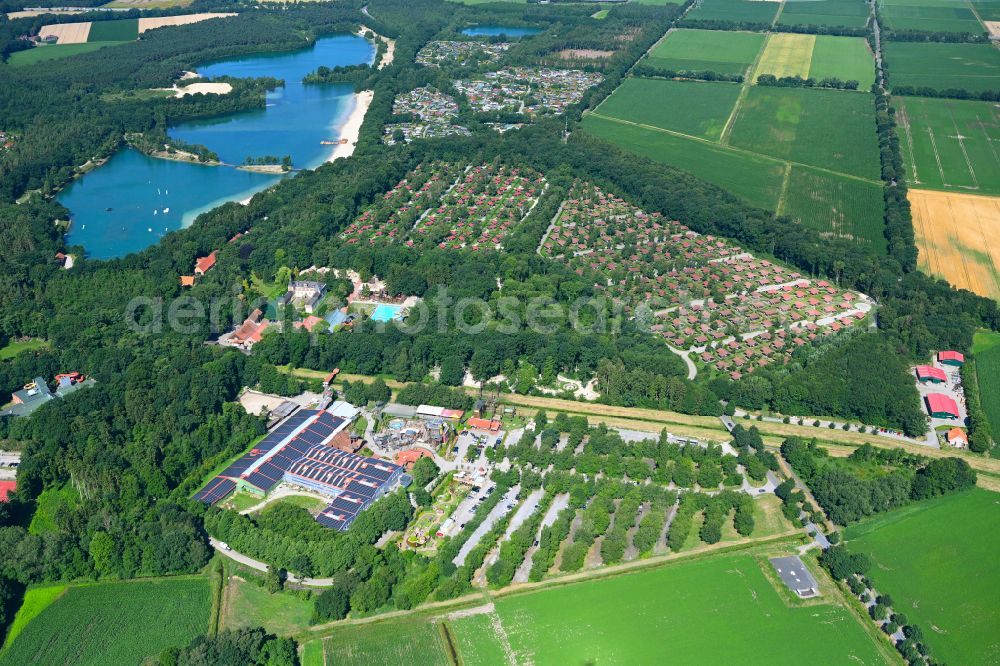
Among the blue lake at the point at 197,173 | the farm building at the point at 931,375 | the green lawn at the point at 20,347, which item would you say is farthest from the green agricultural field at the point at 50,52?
the farm building at the point at 931,375

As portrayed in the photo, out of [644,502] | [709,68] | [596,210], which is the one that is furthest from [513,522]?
[709,68]

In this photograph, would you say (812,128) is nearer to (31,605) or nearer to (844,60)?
(844,60)

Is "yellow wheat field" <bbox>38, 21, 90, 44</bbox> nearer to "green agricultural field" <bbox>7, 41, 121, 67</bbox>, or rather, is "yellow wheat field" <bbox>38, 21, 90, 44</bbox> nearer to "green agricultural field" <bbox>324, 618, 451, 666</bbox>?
"green agricultural field" <bbox>7, 41, 121, 67</bbox>

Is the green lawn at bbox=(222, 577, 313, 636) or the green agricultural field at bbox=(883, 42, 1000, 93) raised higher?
the green agricultural field at bbox=(883, 42, 1000, 93)

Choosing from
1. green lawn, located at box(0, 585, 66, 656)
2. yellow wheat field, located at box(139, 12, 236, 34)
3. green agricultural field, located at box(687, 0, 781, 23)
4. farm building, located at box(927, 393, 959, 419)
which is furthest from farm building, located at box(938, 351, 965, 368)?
yellow wheat field, located at box(139, 12, 236, 34)

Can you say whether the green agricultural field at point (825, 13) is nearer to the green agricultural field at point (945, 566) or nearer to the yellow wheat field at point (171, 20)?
the yellow wheat field at point (171, 20)

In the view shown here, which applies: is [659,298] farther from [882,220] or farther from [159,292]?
[159,292]
